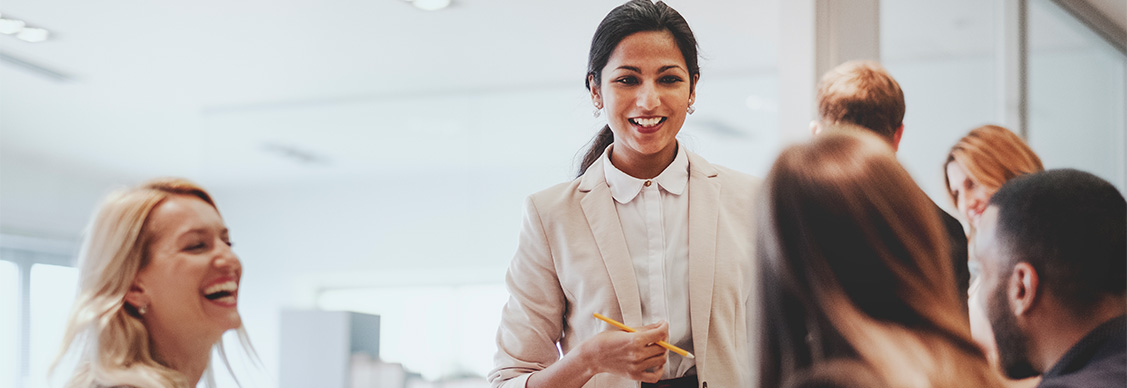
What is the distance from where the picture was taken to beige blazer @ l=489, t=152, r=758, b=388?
1.76 metres

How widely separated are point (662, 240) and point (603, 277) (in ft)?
0.42

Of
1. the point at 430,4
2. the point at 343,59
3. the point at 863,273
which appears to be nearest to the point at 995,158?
the point at 863,273

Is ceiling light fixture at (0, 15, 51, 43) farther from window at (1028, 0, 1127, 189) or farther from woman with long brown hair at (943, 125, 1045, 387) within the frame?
window at (1028, 0, 1127, 189)

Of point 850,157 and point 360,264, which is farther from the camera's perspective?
point 360,264

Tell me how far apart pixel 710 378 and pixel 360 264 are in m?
2.42

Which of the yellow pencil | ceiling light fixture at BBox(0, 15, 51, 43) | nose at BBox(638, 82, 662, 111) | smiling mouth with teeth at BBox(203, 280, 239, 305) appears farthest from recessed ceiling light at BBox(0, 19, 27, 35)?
the yellow pencil

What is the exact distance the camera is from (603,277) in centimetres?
180

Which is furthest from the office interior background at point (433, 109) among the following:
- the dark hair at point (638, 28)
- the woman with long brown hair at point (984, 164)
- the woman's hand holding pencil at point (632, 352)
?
the woman's hand holding pencil at point (632, 352)

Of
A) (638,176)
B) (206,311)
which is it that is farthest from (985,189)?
(206,311)

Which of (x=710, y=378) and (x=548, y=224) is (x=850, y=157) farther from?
(x=548, y=224)

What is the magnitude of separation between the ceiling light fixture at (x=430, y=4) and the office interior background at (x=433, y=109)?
1.2 inches

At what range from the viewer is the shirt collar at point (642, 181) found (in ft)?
6.12

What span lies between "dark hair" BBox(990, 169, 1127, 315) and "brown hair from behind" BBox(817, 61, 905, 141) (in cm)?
53

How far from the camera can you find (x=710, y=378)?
1.73 m
